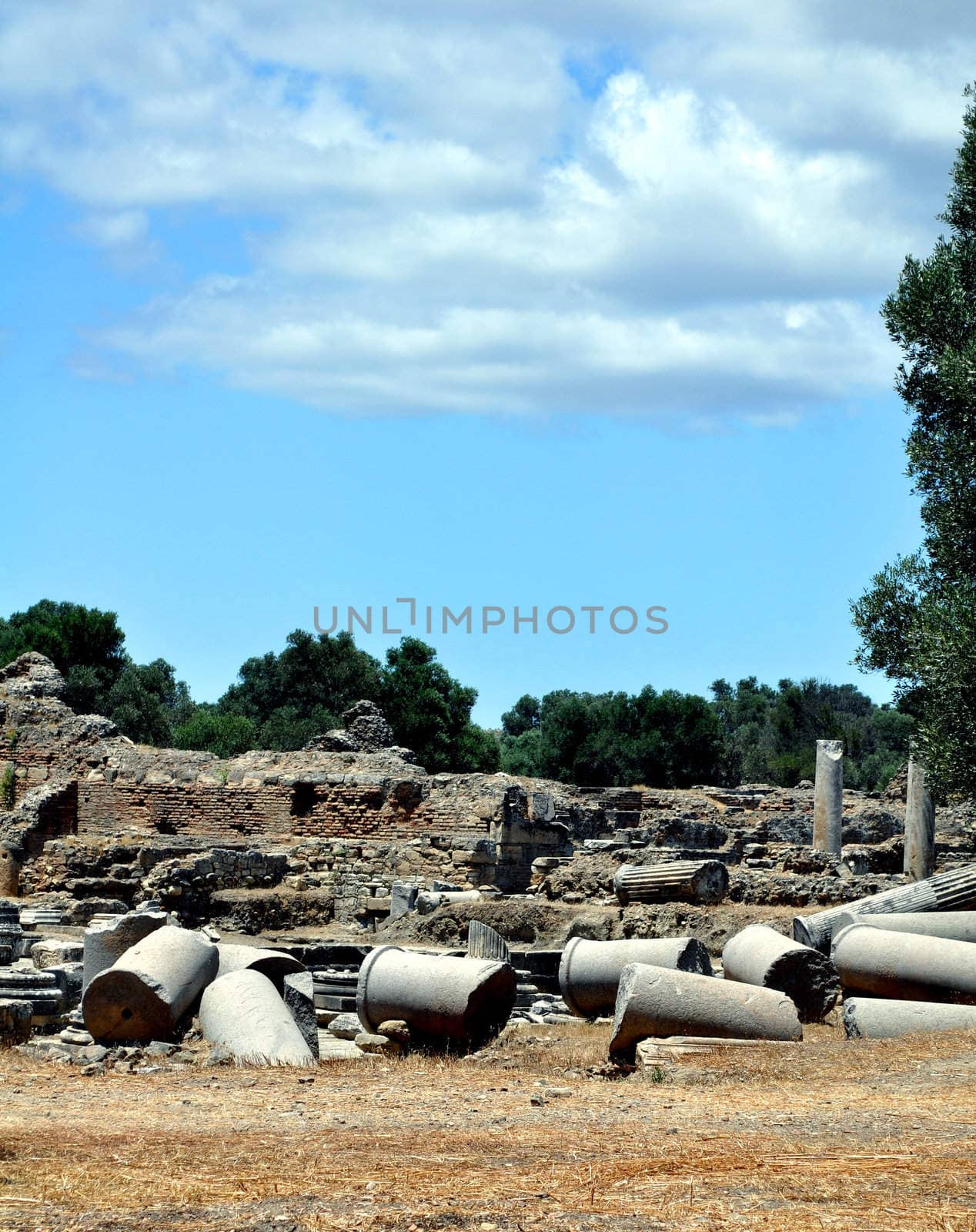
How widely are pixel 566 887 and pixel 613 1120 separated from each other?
38.8 feet

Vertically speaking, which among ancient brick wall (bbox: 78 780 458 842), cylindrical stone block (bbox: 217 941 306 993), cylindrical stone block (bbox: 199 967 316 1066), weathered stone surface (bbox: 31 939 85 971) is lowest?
weathered stone surface (bbox: 31 939 85 971)

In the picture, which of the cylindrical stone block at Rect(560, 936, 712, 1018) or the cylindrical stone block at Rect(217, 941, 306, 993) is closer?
the cylindrical stone block at Rect(217, 941, 306, 993)

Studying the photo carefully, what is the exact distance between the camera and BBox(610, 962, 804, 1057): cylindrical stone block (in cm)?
1033

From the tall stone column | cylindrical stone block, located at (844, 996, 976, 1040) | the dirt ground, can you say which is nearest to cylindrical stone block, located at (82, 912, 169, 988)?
the dirt ground

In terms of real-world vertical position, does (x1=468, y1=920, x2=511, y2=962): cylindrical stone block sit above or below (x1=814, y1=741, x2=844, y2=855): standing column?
below

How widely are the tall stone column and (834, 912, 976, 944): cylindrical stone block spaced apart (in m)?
7.20

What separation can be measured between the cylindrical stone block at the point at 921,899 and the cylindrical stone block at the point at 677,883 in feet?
5.69

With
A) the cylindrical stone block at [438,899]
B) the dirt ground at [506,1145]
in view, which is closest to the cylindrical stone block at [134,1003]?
the dirt ground at [506,1145]

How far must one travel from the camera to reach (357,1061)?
10453 millimetres

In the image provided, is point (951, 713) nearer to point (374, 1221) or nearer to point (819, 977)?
point (819, 977)

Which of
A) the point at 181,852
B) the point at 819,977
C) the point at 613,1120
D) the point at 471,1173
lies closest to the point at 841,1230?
the point at 471,1173

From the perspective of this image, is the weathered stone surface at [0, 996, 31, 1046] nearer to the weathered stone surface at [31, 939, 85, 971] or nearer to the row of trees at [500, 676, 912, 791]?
the weathered stone surface at [31, 939, 85, 971]

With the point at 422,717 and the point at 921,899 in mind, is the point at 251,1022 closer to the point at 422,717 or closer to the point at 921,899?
the point at 921,899

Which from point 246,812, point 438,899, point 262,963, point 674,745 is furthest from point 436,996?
point 674,745
